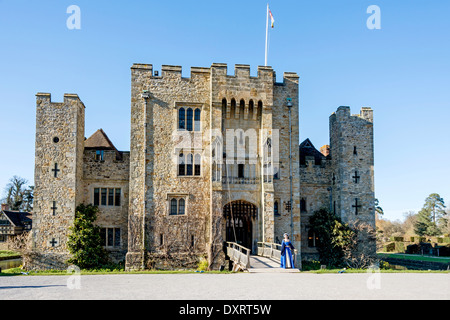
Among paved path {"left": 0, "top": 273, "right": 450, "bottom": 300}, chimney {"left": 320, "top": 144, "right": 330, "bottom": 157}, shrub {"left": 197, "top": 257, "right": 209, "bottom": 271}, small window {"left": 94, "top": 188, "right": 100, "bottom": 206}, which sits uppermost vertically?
chimney {"left": 320, "top": 144, "right": 330, "bottom": 157}

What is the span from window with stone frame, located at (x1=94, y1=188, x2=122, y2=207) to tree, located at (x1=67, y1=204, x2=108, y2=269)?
1490 mm

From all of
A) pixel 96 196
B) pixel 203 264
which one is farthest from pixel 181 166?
pixel 203 264

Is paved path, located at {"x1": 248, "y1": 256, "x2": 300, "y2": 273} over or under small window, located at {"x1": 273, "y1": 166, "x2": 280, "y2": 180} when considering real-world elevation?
under

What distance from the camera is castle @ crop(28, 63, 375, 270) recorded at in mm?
26156

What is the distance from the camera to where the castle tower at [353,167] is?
28.9 m

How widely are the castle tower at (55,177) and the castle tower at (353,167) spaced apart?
17.0 meters

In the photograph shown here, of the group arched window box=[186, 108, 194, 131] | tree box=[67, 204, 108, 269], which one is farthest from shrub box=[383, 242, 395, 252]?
tree box=[67, 204, 108, 269]

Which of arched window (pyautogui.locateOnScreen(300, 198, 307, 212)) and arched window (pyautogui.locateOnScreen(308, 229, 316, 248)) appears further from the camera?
arched window (pyautogui.locateOnScreen(300, 198, 307, 212))

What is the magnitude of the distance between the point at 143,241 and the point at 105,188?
15.6 feet

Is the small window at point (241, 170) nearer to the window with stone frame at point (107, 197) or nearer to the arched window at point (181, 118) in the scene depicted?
the arched window at point (181, 118)

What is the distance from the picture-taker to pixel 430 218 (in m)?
69.8

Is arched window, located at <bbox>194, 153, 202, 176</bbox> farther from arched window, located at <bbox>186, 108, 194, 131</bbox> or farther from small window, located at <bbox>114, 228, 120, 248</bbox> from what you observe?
small window, located at <bbox>114, 228, 120, 248</bbox>

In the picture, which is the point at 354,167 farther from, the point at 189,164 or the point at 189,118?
the point at 189,118
